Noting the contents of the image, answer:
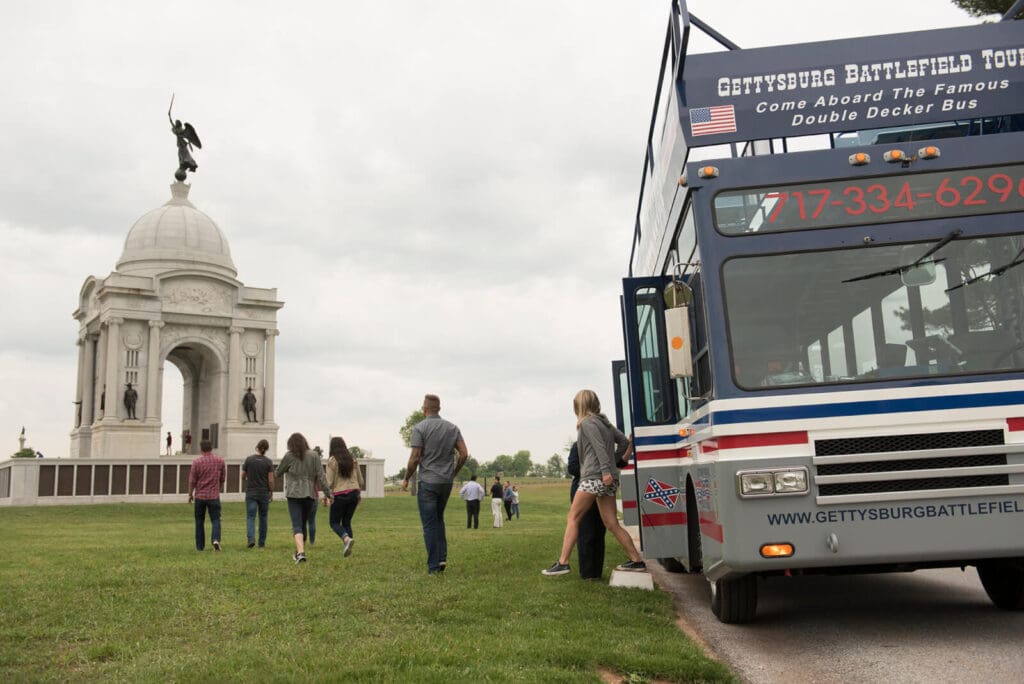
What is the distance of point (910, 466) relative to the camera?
616 centimetres

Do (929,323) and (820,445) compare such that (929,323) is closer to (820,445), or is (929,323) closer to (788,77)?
(820,445)

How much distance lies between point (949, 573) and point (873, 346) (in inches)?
223

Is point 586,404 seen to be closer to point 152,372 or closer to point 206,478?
point 206,478

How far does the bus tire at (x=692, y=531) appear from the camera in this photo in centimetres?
Answer: 786

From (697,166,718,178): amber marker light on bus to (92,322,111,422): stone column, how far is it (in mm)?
49224

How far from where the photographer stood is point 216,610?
7.90 metres

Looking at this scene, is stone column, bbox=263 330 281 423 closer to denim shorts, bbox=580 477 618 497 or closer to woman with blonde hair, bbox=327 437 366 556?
woman with blonde hair, bbox=327 437 366 556

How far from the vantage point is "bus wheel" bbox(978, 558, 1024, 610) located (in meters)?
7.34

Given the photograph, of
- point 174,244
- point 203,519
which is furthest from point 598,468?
point 174,244

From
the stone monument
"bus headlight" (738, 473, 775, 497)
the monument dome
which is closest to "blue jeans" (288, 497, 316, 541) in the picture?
"bus headlight" (738, 473, 775, 497)

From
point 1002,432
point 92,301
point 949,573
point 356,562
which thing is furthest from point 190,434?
point 1002,432

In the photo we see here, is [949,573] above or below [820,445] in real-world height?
below

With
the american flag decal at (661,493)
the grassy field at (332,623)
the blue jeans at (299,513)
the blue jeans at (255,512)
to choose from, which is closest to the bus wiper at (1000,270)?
the grassy field at (332,623)

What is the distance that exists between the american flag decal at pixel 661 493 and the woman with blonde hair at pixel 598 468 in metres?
0.54
